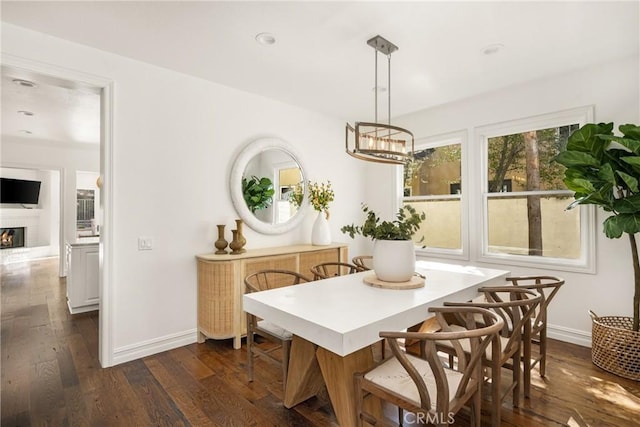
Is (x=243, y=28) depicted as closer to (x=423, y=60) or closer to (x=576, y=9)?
(x=423, y=60)

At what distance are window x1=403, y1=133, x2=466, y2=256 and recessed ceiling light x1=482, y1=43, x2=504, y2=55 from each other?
135 centimetres

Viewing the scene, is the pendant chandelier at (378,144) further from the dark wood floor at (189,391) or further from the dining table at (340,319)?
the dark wood floor at (189,391)

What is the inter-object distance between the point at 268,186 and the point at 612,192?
10.8 ft

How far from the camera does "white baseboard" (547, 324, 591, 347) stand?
3.13 metres

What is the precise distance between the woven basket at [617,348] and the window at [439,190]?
158cm

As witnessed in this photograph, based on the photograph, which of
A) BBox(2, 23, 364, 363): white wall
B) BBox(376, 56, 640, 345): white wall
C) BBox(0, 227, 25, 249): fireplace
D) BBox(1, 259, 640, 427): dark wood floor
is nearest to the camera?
BBox(1, 259, 640, 427): dark wood floor

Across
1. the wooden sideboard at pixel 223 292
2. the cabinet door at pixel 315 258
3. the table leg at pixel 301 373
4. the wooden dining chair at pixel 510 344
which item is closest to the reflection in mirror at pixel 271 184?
the cabinet door at pixel 315 258

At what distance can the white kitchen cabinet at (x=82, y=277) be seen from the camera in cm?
412

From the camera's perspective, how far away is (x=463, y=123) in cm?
403

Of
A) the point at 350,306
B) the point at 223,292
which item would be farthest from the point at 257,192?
the point at 350,306

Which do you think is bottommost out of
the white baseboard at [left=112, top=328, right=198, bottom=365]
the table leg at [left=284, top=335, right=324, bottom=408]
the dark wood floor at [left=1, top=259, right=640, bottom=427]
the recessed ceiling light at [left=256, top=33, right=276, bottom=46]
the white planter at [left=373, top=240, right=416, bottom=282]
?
the dark wood floor at [left=1, top=259, right=640, bottom=427]

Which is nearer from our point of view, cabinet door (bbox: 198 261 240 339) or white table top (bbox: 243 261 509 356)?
white table top (bbox: 243 261 509 356)

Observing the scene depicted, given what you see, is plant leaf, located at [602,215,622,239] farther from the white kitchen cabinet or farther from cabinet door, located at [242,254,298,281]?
the white kitchen cabinet

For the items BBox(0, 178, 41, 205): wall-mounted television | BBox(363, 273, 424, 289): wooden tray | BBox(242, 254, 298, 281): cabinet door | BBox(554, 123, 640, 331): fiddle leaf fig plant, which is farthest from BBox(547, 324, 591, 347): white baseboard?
BBox(0, 178, 41, 205): wall-mounted television
